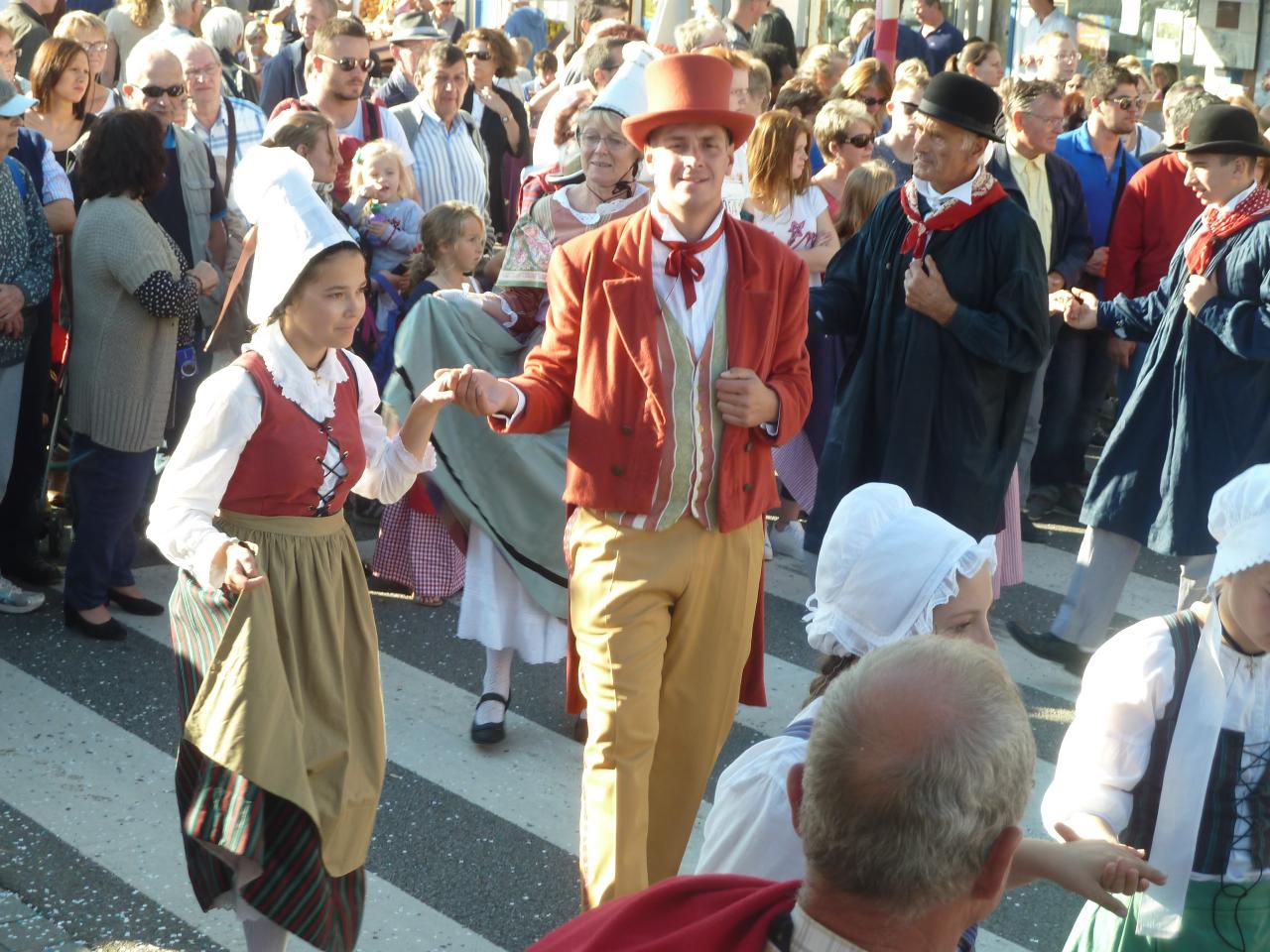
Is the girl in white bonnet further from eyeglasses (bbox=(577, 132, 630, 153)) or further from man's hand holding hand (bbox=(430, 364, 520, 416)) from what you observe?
eyeglasses (bbox=(577, 132, 630, 153))

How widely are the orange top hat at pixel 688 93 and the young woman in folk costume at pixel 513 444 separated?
133 cm

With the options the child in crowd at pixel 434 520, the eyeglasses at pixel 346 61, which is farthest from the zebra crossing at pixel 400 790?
the eyeglasses at pixel 346 61

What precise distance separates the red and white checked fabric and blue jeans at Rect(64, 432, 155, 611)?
0.97m

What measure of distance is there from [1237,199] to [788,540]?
8.93 ft

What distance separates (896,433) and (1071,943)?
2745 mm

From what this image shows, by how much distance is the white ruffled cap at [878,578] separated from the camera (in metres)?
2.85

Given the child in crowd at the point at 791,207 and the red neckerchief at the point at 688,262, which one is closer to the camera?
the red neckerchief at the point at 688,262

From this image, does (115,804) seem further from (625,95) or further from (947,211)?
(947,211)

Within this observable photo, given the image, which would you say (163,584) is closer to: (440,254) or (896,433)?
(440,254)

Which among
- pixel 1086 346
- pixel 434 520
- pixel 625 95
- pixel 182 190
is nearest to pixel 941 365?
pixel 625 95

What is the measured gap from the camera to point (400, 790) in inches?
199

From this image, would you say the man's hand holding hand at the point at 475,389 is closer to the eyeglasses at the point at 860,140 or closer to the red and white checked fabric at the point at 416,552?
the red and white checked fabric at the point at 416,552

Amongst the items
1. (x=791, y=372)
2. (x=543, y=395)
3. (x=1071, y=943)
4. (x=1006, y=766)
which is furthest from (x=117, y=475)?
(x=1006, y=766)

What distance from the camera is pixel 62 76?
7477mm
